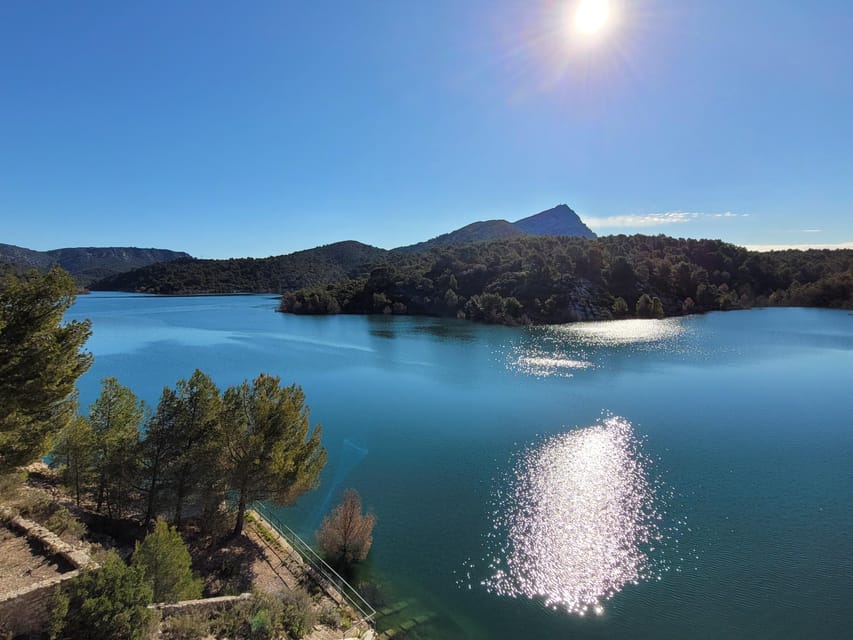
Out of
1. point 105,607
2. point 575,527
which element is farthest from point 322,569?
point 575,527

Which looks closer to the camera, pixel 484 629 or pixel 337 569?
pixel 484 629

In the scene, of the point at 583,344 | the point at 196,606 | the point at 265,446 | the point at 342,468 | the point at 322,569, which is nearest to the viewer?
the point at 196,606

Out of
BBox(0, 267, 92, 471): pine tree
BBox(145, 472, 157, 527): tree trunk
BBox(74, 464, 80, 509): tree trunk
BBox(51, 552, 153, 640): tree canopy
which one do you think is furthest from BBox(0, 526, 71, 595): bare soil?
BBox(74, 464, 80, 509): tree trunk

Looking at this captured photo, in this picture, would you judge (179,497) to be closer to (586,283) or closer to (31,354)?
(31,354)

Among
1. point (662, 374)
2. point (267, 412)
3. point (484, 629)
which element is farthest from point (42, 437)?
point (662, 374)

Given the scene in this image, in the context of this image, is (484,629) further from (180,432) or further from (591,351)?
(591,351)

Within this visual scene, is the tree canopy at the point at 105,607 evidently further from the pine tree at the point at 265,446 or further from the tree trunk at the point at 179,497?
the tree trunk at the point at 179,497
